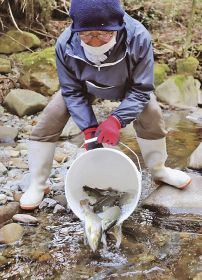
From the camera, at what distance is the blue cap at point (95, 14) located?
224cm

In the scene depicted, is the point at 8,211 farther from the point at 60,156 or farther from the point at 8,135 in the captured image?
the point at 8,135

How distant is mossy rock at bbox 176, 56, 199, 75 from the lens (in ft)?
26.2

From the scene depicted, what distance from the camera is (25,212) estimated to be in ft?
9.88

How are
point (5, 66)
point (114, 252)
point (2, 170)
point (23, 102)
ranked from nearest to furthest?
1. point (114, 252)
2. point (2, 170)
3. point (23, 102)
4. point (5, 66)

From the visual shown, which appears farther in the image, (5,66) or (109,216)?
(5,66)

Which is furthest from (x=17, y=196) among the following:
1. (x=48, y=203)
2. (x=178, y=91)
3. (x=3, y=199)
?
(x=178, y=91)

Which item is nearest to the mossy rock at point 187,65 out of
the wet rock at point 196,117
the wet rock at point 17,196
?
the wet rock at point 196,117

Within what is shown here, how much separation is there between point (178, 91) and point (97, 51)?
4.99m

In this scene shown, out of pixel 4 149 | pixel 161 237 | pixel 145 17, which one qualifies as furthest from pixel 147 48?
pixel 145 17

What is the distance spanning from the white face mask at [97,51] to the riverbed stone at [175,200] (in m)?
1.13

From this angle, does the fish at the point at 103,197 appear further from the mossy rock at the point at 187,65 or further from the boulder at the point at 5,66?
the mossy rock at the point at 187,65

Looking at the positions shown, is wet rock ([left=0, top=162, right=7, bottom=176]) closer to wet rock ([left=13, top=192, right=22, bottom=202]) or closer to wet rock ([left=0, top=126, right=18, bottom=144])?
wet rock ([left=13, top=192, right=22, bottom=202])

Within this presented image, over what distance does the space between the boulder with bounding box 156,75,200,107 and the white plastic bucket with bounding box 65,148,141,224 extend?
14.6ft

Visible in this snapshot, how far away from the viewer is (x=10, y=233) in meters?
2.66
